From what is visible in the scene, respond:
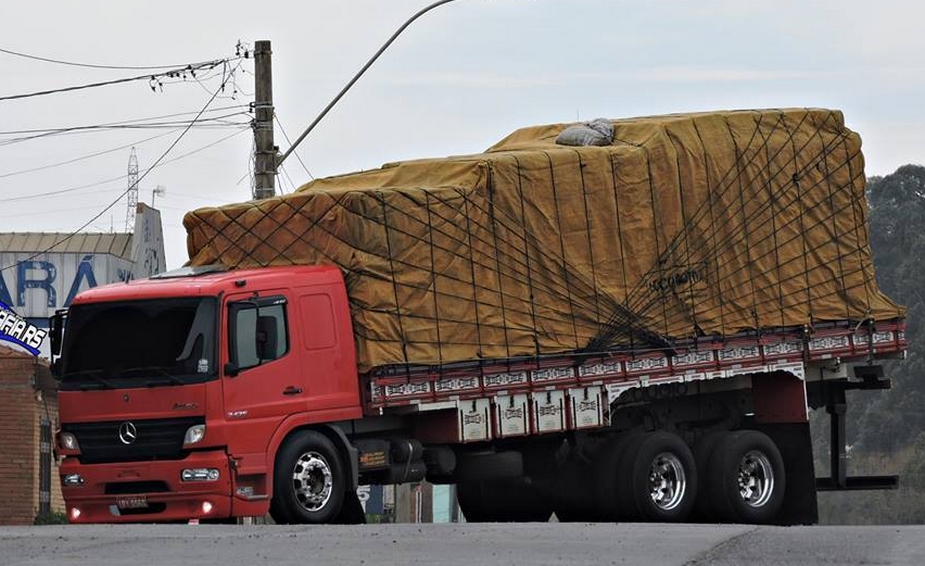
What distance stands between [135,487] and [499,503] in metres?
6.41

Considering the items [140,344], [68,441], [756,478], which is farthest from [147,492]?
[756,478]

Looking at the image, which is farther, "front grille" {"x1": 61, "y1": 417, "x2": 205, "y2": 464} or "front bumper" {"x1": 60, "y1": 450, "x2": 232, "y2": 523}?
"front grille" {"x1": 61, "y1": 417, "x2": 205, "y2": 464}

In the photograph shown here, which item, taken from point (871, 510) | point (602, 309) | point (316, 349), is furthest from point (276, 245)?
point (871, 510)

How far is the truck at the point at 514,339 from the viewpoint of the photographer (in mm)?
19062

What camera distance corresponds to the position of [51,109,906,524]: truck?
62.5 ft

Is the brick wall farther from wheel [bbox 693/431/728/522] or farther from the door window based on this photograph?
the door window

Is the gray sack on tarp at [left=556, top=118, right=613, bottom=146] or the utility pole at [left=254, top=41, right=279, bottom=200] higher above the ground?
the utility pole at [left=254, top=41, right=279, bottom=200]

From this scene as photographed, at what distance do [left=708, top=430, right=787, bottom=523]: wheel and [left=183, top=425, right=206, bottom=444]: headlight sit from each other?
6640 mm

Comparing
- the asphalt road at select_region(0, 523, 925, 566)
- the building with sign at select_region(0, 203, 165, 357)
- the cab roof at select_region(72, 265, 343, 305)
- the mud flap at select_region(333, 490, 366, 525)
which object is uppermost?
the building with sign at select_region(0, 203, 165, 357)

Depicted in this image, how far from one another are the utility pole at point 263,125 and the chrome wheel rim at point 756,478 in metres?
7.37

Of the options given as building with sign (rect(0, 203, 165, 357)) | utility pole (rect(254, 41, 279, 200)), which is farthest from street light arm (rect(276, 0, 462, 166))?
building with sign (rect(0, 203, 165, 357))

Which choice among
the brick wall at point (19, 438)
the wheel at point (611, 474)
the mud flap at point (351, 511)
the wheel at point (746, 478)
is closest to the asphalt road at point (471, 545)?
the mud flap at point (351, 511)

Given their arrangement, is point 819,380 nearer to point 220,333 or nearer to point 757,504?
point 757,504

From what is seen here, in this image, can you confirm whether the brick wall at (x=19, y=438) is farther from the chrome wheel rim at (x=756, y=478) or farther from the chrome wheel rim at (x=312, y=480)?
the chrome wheel rim at (x=756, y=478)
